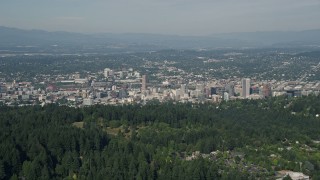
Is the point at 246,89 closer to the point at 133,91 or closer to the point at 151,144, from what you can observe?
the point at 133,91

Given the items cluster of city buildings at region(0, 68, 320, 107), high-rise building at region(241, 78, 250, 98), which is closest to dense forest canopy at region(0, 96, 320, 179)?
cluster of city buildings at region(0, 68, 320, 107)

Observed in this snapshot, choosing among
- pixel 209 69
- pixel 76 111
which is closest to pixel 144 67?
pixel 209 69

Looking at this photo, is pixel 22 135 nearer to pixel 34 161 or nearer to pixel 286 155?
pixel 34 161

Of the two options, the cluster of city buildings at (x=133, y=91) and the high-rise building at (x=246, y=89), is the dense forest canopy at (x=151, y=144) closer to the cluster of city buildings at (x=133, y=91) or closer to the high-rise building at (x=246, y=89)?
the cluster of city buildings at (x=133, y=91)

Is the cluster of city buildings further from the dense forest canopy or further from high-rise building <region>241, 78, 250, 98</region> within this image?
the dense forest canopy

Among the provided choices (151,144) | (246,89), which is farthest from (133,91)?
(151,144)

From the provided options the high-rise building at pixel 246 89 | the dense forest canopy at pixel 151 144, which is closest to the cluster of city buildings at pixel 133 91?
the high-rise building at pixel 246 89

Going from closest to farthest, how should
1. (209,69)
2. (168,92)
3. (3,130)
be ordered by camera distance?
(3,130)
(168,92)
(209,69)
